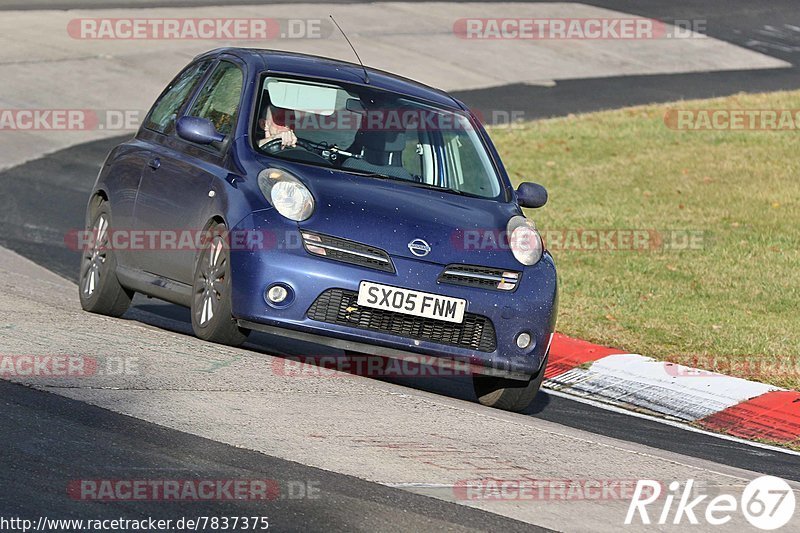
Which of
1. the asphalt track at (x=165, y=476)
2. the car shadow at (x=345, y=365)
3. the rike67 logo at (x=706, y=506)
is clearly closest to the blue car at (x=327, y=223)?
the car shadow at (x=345, y=365)

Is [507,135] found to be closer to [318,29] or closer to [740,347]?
[318,29]

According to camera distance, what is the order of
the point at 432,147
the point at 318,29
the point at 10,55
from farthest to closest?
1. the point at 318,29
2. the point at 10,55
3. the point at 432,147

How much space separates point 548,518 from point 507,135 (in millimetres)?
15499

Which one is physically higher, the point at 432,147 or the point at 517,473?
the point at 432,147

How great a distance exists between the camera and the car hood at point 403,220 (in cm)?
799

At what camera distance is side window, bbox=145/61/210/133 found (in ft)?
31.9

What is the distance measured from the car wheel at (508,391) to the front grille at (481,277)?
59 cm

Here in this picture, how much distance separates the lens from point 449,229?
8227 millimetres

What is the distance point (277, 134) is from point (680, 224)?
7910 mm

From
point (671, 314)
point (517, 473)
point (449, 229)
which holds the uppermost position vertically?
point (449, 229)

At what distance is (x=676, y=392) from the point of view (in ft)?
33.4

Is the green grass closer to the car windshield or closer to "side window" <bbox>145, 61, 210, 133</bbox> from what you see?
the car windshield

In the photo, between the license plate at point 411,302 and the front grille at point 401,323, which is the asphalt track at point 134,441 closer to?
the front grille at point 401,323

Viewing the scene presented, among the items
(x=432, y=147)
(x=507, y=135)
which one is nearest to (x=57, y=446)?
(x=432, y=147)
